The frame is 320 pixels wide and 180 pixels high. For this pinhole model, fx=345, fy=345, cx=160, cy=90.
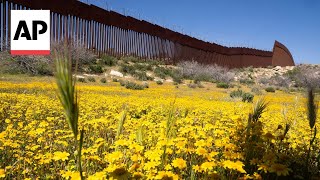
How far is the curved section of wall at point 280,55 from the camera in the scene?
59.5 metres

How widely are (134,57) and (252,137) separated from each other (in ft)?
103

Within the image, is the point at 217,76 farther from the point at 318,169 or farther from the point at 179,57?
the point at 318,169

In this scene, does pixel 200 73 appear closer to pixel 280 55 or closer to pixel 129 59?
pixel 129 59

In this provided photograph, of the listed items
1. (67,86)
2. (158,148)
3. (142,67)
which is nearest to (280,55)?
(142,67)

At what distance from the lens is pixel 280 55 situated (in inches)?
2468

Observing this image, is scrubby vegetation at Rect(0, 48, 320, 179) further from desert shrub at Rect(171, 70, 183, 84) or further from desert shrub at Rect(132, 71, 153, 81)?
desert shrub at Rect(171, 70, 183, 84)

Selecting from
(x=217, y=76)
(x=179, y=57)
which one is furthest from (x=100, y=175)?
(x=179, y=57)

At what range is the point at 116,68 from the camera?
29.3 m

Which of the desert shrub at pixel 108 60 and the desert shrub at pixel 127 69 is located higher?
the desert shrub at pixel 108 60

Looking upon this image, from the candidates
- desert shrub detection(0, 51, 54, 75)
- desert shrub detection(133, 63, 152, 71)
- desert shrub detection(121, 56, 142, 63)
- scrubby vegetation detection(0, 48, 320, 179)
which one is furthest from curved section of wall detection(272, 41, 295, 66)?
scrubby vegetation detection(0, 48, 320, 179)

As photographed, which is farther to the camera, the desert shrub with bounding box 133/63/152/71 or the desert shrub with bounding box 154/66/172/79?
the desert shrub with bounding box 133/63/152/71

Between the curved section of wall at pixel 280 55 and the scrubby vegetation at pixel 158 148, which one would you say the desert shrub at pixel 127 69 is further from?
the curved section of wall at pixel 280 55

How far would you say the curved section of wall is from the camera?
59531 mm

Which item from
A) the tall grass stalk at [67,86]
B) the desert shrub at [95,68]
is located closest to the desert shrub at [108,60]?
the desert shrub at [95,68]
